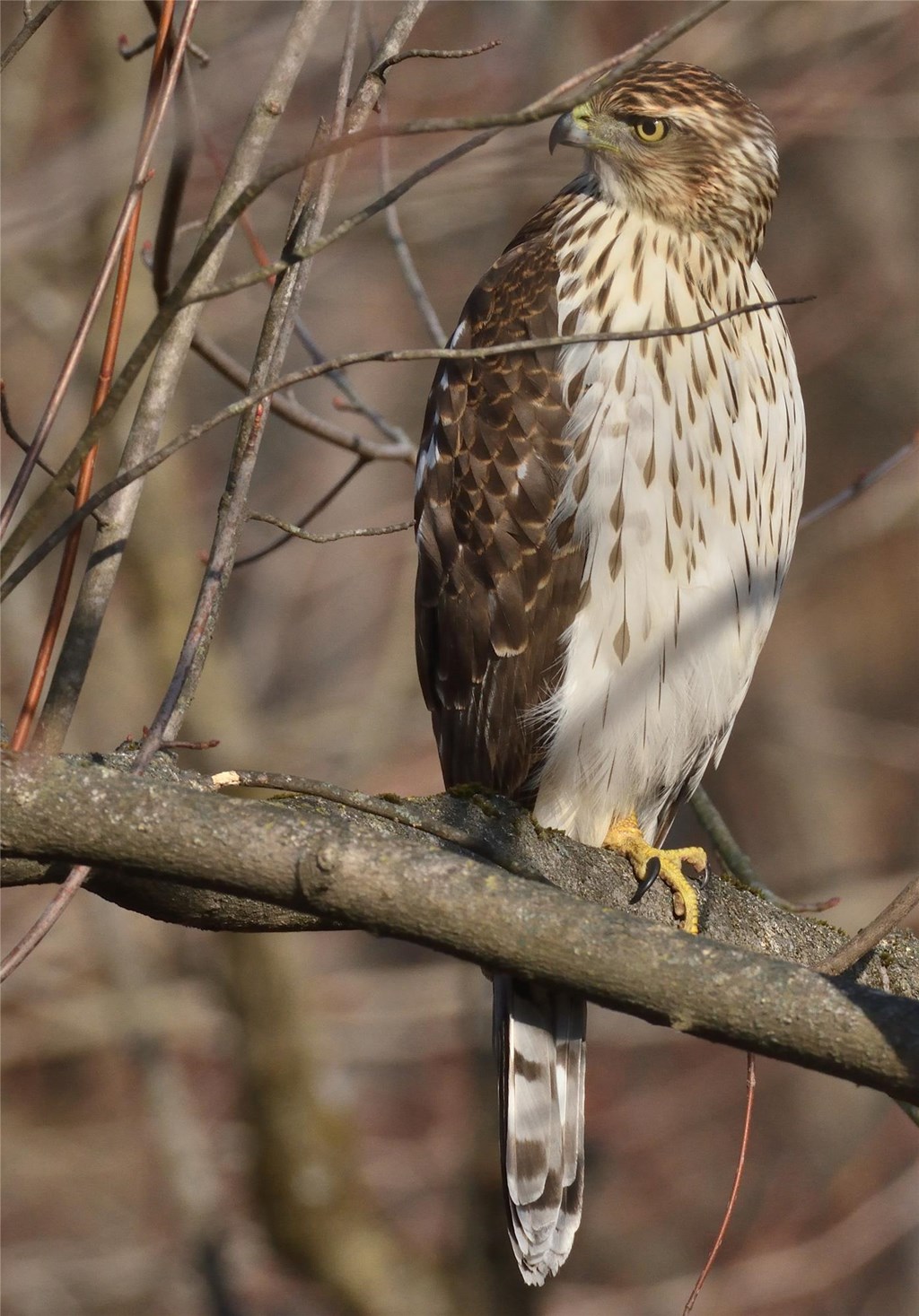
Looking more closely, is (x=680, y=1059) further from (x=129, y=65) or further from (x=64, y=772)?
→ (x=64, y=772)

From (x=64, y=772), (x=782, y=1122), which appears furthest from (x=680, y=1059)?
(x=64, y=772)

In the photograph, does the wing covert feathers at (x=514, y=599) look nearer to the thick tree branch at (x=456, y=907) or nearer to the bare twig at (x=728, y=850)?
the bare twig at (x=728, y=850)

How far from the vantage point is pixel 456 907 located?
1.86 meters

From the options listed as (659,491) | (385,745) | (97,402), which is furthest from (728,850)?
(385,745)

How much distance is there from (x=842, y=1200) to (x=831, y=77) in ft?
22.0

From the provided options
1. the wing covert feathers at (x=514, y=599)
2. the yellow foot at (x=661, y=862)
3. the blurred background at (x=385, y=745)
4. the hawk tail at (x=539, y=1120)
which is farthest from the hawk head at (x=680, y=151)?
the hawk tail at (x=539, y=1120)

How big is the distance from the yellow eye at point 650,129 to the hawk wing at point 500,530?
0.96 feet

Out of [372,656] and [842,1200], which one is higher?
[372,656]

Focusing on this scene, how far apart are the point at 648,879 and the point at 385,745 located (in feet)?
12.4

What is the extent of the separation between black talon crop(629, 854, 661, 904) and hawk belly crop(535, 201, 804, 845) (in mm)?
435

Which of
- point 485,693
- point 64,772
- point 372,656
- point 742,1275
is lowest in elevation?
point 742,1275

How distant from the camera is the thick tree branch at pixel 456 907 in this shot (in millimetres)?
1854

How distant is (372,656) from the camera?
10.3 metres

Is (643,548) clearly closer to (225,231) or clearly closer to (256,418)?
(256,418)
